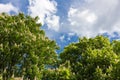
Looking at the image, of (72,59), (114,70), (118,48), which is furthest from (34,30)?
(114,70)

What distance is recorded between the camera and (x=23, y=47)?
74250 mm

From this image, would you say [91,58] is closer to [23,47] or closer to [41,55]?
[41,55]

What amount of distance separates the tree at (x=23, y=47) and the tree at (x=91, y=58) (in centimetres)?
435

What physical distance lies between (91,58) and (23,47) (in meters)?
13.8

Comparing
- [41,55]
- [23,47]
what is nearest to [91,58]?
[41,55]

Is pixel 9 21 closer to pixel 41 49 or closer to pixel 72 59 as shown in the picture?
pixel 41 49

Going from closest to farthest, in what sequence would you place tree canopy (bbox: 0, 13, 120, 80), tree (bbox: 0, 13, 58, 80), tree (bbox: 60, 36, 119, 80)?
tree (bbox: 60, 36, 119, 80), tree canopy (bbox: 0, 13, 120, 80), tree (bbox: 0, 13, 58, 80)

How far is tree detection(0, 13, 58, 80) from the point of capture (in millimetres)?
73750

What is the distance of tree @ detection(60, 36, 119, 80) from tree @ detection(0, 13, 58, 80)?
171 inches

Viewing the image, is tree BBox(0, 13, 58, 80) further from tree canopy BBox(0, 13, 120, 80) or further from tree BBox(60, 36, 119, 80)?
tree BBox(60, 36, 119, 80)

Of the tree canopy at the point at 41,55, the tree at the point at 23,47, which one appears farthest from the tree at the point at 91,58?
the tree at the point at 23,47

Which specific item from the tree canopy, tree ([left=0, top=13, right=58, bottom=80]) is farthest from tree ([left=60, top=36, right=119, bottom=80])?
tree ([left=0, top=13, right=58, bottom=80])

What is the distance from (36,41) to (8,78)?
9241mm

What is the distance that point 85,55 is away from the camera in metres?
75.6
